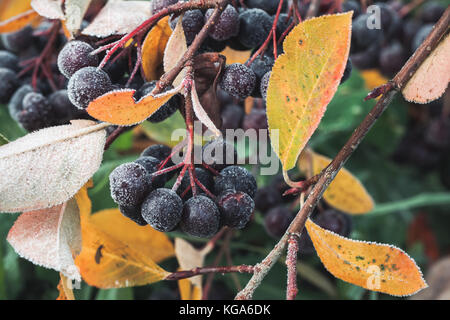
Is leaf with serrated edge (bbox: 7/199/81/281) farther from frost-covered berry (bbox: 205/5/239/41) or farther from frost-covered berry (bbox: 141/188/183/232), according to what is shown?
frost-covered berry (bbox: 205/5/239/41)

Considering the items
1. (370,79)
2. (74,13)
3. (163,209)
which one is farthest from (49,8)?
(370,79)

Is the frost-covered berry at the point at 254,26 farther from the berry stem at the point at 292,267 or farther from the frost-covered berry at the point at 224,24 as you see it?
the berry stem at the point at 292,267

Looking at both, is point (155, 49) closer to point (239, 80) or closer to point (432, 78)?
point (239, 80)

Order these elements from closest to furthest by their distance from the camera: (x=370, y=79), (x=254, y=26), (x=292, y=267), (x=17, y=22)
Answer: (x=292, y=267)
(x=254, y=26)
(x=17, y=22)
(x=370, y=79)

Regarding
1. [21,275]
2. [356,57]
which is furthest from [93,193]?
[356,57]

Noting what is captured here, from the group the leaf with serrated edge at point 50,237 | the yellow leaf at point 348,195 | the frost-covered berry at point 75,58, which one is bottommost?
the yellow leaf at point 348,195

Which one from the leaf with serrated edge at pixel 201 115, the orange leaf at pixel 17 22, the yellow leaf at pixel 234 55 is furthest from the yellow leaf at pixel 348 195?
the orange leaf at pixel 17 22

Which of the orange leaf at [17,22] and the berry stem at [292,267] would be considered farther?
the orange leaf at [17,22]
